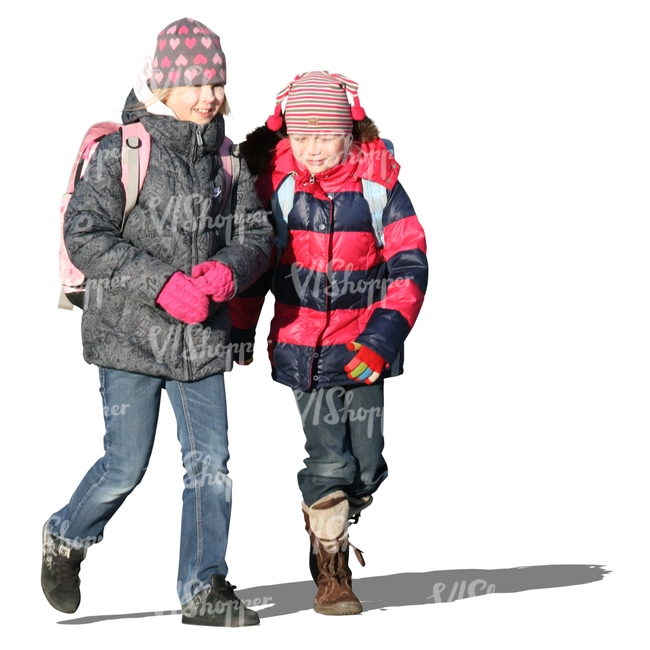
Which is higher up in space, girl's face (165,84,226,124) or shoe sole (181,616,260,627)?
girl's face (165,84,226,124)

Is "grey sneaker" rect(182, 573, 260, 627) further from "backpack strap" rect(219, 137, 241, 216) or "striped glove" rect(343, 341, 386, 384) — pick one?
"backpack strap" rect(219, 137, 241, 216)

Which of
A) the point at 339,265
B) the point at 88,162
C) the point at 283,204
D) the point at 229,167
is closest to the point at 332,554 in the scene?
the point at 339,265

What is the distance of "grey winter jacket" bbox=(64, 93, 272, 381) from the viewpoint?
8.81 m

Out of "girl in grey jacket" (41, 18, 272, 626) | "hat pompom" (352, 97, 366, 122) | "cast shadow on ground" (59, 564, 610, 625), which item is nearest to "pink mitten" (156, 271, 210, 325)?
"girl in grey jacket" (41, 18, 272, 626)

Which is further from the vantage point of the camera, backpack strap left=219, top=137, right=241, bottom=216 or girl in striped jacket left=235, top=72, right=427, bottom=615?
girl in striped jacket left=235, top=72, right=427, bottom=615

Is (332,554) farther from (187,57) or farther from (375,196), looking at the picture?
(187,57)

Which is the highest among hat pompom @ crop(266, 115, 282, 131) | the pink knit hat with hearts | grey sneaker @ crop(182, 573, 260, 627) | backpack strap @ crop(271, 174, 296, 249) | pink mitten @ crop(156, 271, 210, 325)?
the pink knit hat with hearts

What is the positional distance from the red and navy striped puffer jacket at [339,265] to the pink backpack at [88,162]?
486 mm

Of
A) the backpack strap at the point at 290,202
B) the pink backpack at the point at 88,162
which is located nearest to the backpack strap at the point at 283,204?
the backpack strap at the point at 290,202

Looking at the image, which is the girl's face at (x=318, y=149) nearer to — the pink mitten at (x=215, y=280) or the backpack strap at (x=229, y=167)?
the backpack strap at (x=229, y=167)

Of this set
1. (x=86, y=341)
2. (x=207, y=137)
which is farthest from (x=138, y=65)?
(x=86, y=341)

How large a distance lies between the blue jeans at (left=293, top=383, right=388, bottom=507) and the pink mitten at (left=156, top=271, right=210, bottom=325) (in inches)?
38.8

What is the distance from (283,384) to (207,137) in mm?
1442

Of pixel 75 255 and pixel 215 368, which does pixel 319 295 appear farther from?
pixel 75 255
